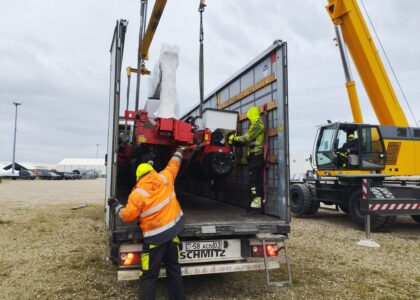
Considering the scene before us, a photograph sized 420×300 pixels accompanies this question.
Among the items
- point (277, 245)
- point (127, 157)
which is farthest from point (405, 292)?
point (127, 157)

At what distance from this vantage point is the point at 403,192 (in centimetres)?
788

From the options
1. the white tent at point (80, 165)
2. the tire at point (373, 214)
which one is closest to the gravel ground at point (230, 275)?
the tire at point (373, 214)

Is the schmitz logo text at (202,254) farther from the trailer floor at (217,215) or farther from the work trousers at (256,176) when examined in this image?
the work trousers at (256,176)

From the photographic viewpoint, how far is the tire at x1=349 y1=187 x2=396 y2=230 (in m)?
7.56

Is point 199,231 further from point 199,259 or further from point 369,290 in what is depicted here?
point 369,290

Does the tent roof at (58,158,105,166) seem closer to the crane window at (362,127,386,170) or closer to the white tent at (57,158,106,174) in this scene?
the white tent at (57,158,106,174)

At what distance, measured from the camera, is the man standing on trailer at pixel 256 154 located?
4.59m

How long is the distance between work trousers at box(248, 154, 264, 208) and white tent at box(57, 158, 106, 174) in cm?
6791

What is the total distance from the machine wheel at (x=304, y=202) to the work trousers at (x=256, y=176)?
207 inches

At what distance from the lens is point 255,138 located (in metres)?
4.66

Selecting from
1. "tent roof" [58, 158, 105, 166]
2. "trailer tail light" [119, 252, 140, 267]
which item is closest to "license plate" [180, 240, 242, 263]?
"trailer tail light" [119, 252, 140, 267]

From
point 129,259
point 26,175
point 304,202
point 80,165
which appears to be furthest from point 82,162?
point 129,259

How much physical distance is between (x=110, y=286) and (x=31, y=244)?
9.49ft

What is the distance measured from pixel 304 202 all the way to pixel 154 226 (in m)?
7.07
